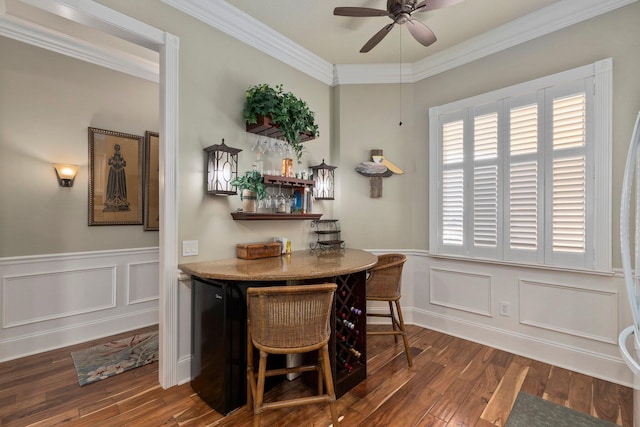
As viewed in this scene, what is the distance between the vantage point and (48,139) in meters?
3.00

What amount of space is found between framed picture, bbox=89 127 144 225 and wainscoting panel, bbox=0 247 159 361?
1.35ft

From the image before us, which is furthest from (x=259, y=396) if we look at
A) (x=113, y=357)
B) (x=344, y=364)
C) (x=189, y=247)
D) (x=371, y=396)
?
(x=113, y=357)

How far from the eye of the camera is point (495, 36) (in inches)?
119

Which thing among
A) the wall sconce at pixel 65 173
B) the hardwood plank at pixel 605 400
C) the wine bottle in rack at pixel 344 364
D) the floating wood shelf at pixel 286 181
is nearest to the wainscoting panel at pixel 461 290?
the hardwood plank at pixel 605 400

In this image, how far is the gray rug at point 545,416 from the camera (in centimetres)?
196

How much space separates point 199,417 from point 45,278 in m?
2.23

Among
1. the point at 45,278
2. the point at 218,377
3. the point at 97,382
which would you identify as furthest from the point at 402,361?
the point at 45,278

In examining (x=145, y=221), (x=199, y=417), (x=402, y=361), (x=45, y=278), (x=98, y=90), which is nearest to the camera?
(x=199, y=417)

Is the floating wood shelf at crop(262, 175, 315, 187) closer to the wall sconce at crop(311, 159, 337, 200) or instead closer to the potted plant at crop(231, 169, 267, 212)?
the potted plant at crop(231, 169, 267, 212)

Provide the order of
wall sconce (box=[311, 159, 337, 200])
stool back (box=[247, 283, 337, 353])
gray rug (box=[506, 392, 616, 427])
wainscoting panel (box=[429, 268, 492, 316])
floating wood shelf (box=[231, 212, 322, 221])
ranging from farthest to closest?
wall sconce (box=[311, 159, 337, 200]), wainscoting panel (box=[429, 268, 492, 316]), floating wood shelf (box=[231, 212, 322, 221]), gray rug (box=[506, 392, 616, 427]), stool back (box=[247, 283, 337, 353])

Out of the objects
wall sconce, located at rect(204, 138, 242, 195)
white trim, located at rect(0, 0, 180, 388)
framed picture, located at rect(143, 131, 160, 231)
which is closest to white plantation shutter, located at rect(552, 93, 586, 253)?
wall sconce, located at rect(204, 138, 242, 195)

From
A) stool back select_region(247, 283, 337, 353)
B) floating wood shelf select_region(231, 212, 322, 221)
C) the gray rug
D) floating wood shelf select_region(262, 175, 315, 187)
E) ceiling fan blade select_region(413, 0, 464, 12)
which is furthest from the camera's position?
floating wood shelf select_region(262, 175, 315, 187)

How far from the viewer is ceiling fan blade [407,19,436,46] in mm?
2330

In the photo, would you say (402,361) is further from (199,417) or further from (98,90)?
(98,90)
